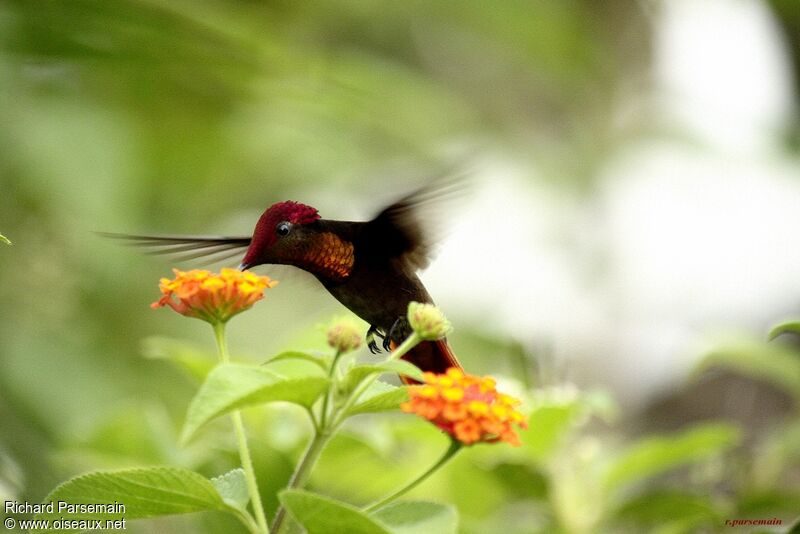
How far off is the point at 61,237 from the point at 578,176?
1434 millimetres

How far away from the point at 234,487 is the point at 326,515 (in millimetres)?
132

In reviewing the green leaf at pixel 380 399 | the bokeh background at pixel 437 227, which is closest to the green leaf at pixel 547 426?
the bokeh background at pixel 437 227

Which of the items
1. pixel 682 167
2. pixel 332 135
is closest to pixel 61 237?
pixel 332 135

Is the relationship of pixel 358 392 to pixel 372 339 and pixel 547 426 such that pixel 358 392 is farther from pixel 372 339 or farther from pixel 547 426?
pixel 547 426

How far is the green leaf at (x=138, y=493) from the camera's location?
61 cm

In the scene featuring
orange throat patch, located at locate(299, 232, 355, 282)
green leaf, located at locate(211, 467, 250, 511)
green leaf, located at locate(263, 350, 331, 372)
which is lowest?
green leaf, located at locate(211, 467, 250, 511)

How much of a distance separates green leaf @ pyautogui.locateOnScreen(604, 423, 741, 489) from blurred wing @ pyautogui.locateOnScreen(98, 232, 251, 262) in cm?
59

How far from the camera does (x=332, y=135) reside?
105 inches

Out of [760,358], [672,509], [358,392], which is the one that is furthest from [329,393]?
[760,358]

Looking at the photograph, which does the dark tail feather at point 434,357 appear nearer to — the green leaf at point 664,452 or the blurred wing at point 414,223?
the blurred wing at point 414,223

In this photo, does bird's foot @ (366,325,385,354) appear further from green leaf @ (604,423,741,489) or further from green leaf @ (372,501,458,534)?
green leaf @ (604,423,741,489)

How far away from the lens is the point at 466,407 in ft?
1.94

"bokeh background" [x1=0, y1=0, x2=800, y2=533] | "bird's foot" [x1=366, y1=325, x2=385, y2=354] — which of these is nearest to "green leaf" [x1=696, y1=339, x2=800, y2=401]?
"bokeh background" [x1=0, y1=0, x2=800, y2=533]

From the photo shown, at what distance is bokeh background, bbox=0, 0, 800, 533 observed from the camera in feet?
3.91
